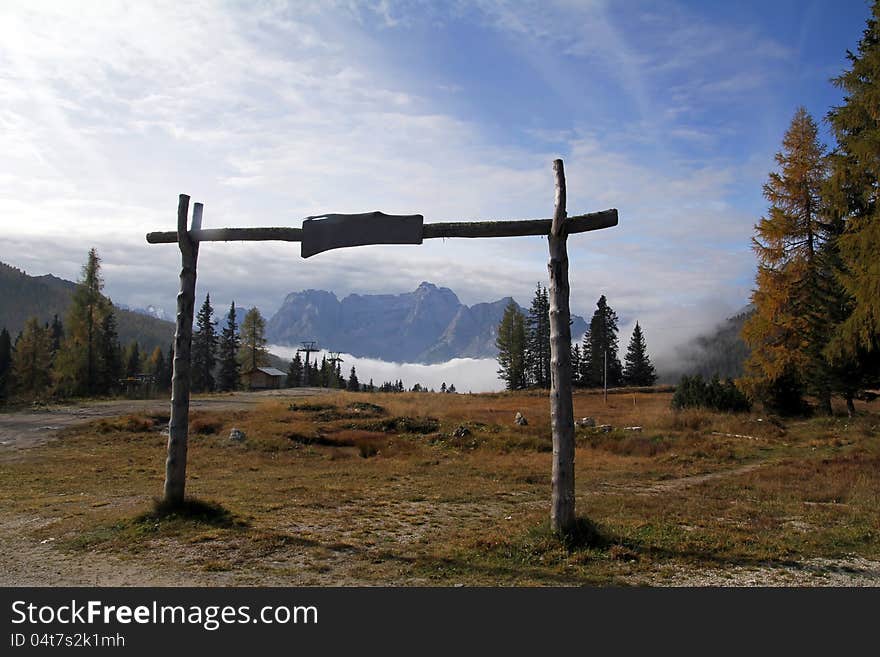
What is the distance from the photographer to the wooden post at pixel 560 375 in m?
7.57

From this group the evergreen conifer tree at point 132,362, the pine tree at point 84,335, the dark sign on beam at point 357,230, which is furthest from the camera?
the evergreen conifer tree at point 132,362

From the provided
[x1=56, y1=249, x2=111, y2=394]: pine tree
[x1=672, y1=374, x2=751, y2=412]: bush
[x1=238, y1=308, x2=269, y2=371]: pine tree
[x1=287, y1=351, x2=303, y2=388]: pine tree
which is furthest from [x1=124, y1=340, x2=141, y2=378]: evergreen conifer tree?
[x1=672, y1=374, x2=751, y2=412]: bush

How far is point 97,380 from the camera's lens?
52.1 m

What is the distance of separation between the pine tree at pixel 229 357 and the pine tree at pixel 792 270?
224 feet

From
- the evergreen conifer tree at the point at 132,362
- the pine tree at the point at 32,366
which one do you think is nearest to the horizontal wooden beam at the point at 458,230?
the pine tree at the point at 32,366

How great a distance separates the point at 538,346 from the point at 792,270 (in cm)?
5499

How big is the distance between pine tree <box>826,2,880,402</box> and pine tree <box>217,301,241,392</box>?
74461mm

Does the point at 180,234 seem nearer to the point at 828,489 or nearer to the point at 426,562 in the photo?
the point at 426,562

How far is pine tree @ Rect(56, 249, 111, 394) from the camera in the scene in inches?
1964

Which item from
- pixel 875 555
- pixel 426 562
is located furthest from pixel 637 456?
pixel 426 562

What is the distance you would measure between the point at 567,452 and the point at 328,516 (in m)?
4.52

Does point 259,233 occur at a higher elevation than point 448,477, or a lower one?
Answer: higher

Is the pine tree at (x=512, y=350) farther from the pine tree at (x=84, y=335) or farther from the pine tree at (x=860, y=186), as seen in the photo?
the pine tree at (x=860, y=186)

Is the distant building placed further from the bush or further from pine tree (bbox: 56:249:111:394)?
the bush
